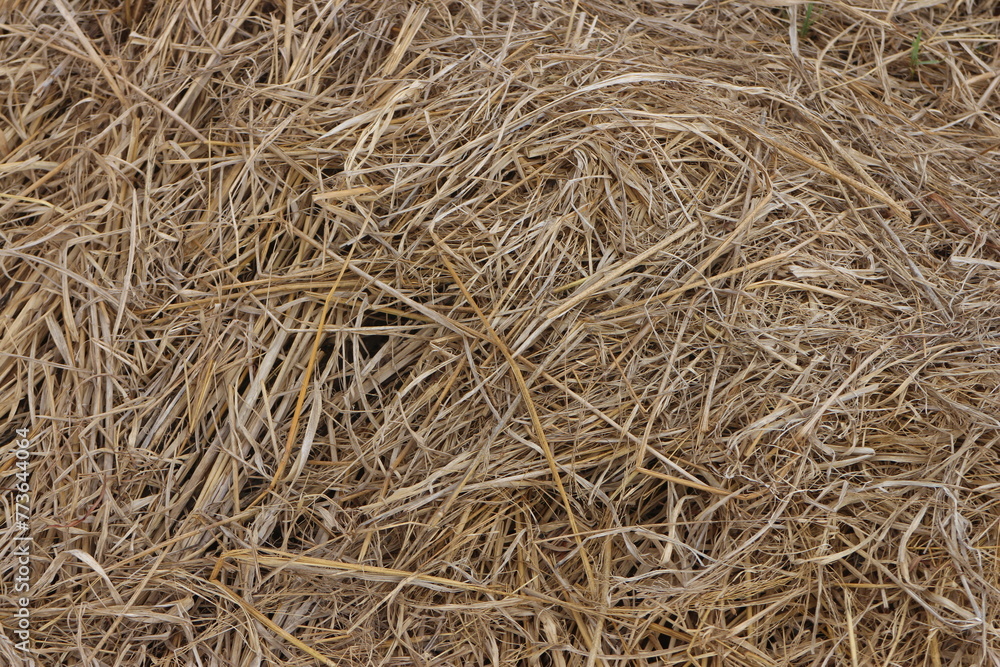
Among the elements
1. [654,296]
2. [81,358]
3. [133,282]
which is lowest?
[81,358]

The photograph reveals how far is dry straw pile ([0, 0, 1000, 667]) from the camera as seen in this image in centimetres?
136

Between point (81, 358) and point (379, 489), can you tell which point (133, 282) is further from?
point (379, 489)

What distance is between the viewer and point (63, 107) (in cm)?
166

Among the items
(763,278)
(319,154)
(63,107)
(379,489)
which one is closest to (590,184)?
(763,278)

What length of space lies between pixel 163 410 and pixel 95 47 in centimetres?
88

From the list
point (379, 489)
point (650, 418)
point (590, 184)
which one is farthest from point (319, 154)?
point (650, 418)

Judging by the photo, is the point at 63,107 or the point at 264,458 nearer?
the point at 264,458

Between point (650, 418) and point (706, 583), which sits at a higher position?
point (650, 418)

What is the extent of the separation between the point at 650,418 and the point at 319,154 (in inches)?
35.0

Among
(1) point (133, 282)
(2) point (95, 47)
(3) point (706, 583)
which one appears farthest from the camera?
(2) point (95, 47)

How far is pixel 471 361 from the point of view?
4.51ft

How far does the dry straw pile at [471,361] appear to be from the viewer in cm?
136

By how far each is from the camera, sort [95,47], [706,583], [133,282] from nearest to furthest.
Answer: [706,583] < [133,282] < [95,47]

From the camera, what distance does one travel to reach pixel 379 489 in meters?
1.40
